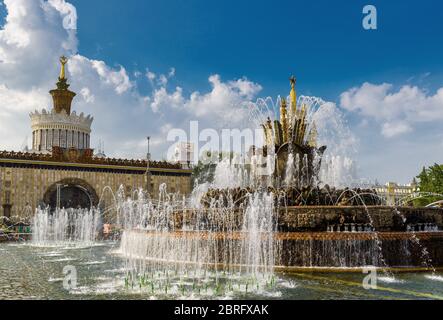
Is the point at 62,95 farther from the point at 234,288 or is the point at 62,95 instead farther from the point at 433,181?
the point at 234,288

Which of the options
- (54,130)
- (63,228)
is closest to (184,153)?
(54,130)

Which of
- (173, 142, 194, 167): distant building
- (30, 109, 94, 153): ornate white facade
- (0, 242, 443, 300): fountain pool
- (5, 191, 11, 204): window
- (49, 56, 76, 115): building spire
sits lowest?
(0, 242, 443, 300): fountain pool

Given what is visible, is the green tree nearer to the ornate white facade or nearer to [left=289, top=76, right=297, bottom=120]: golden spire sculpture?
[left=289, top=76, right=297, bottom=120]: golden spire sculpture

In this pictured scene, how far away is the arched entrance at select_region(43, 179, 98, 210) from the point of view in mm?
50656

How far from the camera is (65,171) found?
170 ft

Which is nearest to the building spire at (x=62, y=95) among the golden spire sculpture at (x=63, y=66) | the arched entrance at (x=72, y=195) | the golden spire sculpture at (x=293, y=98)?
the golden spire sculpture at (x=63, y=66)

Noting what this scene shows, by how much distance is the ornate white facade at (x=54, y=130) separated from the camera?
5809 centimetres

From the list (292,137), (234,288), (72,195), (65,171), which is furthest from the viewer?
(72,195)

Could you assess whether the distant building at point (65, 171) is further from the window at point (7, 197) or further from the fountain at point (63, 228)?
the fountain at point (63, 228)

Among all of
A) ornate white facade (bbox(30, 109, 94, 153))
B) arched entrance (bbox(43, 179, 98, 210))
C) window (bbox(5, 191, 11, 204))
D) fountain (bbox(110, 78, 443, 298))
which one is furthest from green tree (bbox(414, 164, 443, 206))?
window (bbox(5, 191, 11, 204))

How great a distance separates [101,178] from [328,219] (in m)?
42.9

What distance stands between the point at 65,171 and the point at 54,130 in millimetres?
9133
